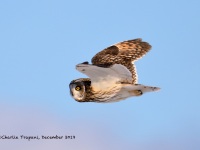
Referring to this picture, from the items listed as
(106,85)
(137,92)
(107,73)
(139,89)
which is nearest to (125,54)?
(137,92)

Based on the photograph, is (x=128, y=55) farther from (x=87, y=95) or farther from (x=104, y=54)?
(x=87, y=95)

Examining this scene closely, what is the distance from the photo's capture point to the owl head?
1375cm

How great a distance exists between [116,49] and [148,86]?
2.10 meters

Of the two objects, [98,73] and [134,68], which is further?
[134,68]

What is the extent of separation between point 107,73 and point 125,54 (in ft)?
7.81

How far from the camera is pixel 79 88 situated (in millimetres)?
13789

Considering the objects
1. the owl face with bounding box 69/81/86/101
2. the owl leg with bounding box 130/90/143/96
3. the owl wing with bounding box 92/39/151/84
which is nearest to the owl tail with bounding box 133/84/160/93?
the owl leg with bounding box 130/90/143/96

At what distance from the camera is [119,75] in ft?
44.0

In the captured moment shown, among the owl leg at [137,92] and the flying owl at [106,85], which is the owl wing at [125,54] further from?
the owl leg at [137,92]

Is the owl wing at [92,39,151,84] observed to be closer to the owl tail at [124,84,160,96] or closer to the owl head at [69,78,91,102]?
the owl tail at [124,84,160,96]

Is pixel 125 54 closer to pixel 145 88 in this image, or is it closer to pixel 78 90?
pixel 145 88

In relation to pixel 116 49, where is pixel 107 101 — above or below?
below

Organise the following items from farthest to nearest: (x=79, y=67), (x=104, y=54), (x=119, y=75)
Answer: (x=104, y=54)
(x=119, y=75)
(x=79, y=67)

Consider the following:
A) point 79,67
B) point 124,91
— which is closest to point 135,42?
point 124,91
